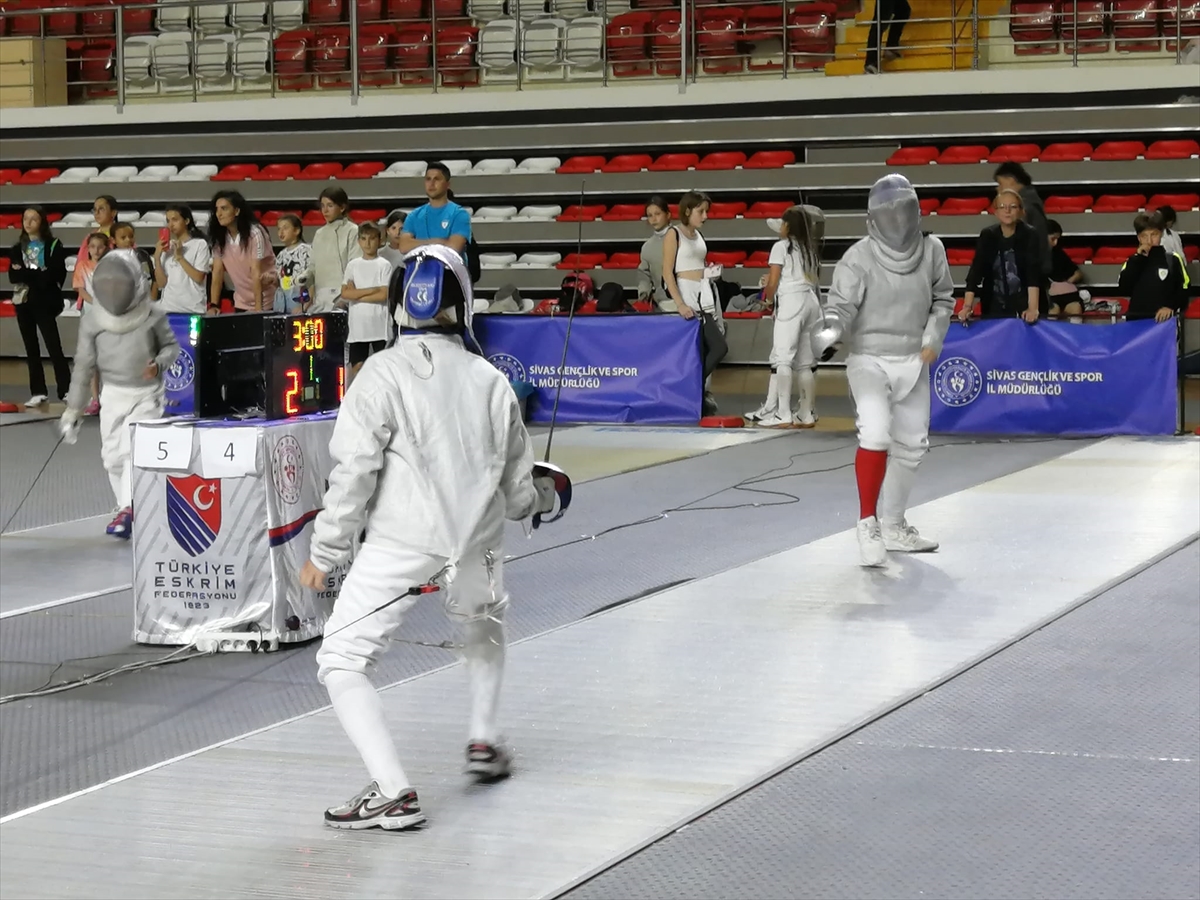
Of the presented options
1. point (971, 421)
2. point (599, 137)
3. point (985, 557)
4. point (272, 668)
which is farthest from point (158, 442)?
point (599, 137)

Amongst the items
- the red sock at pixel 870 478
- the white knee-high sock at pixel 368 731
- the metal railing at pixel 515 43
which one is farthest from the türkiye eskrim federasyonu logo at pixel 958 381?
the white knee-high sock at pixel 368 731

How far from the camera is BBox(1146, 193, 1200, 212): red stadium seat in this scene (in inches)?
650

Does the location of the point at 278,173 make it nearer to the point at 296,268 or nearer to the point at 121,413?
the point at 296,268

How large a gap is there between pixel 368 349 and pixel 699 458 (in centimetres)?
304

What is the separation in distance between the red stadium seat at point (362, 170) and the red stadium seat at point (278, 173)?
0.64 m

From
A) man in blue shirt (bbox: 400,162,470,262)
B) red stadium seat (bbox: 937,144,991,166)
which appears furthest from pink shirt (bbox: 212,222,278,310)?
red stadium seat (bbox: 937,144,991,166)

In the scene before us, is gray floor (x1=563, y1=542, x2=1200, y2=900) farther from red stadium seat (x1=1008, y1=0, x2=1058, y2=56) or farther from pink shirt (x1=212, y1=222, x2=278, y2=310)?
red stadium seat (x1=1008, y1=0, x2=1058, y2=56)

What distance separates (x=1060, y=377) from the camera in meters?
11.8

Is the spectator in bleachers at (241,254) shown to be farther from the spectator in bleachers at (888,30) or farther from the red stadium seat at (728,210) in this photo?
the spectator in bleachers at (888,30)

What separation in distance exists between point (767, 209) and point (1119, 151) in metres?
3.70

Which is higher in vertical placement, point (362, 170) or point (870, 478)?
point (362, 170)

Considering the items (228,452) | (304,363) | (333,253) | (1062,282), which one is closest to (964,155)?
(1062,282)

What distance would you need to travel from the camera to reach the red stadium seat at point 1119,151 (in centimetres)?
1683

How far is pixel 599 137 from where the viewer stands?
62.0 ft
